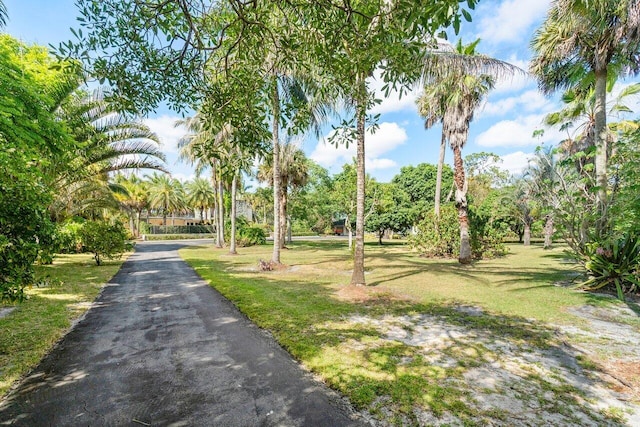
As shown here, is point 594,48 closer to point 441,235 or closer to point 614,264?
point 614,264

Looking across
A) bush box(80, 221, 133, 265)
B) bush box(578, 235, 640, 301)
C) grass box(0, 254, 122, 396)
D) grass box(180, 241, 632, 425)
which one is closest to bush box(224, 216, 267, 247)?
bush box(80, 221, 133, 265)

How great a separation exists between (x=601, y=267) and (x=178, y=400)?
12143 millimetres

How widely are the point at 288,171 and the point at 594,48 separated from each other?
20700 mm

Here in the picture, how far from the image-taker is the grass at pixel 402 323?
3.69m

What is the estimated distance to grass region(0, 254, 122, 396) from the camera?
4.38 m

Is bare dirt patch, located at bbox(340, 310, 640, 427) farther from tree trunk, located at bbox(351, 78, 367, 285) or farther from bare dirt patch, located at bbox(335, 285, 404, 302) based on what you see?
tree trunk, located at bbox(351, 78, 367, 285)

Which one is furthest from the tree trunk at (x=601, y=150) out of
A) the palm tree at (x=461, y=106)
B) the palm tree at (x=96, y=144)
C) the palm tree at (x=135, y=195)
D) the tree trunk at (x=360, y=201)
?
the palm tree at (x=135, y=195)

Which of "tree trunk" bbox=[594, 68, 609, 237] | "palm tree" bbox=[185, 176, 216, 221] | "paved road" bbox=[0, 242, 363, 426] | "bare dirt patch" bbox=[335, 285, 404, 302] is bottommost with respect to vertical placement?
"bare dirt patch" bbox=[335, 285, 404, 302]

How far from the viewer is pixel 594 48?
10594mm

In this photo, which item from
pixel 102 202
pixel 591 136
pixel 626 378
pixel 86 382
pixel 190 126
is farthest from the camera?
pixel 190 126

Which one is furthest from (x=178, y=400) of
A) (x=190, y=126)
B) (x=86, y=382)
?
(x=190, y=126)

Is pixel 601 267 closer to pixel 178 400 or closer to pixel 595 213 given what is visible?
pixel 595 213

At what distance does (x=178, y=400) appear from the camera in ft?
11.5

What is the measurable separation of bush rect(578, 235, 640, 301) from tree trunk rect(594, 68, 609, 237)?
0.56m
